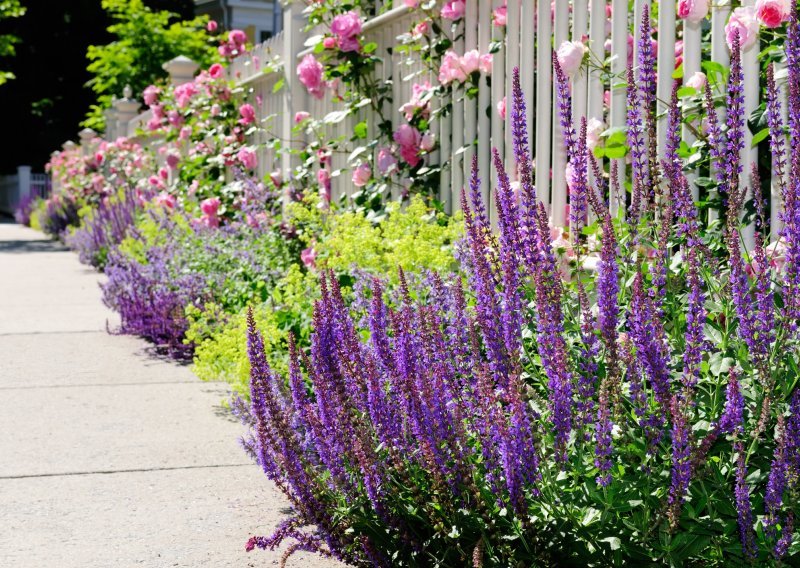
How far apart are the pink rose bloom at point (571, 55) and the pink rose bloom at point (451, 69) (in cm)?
113

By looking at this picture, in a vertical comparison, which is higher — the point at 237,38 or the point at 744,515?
the point at 237,38

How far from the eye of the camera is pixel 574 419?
228 cm

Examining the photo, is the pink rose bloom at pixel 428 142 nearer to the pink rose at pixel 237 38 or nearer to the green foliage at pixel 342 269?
the green foliage at pixel 342 269

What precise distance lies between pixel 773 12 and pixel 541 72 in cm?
148

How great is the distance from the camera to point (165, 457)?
4000mm

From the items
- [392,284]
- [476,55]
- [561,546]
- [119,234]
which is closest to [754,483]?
[561,546]

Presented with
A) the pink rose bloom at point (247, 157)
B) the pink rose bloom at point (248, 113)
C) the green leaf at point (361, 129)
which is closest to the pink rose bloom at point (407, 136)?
the green leaf at point (361, 129)

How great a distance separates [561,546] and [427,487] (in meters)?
0.42

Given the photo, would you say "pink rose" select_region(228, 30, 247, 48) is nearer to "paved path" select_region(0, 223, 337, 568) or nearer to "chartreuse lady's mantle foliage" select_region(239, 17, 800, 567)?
"paved path" select_region(0, 223, 337, 568)

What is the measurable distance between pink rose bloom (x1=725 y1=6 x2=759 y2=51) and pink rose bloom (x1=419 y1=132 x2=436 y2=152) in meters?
Answer: 2.40

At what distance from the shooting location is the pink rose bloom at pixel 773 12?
308 cm

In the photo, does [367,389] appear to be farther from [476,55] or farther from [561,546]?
[476,55]

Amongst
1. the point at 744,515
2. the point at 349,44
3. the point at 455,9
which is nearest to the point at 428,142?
the point at 455,9

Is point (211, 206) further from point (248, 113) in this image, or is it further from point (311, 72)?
point (311, 72)
